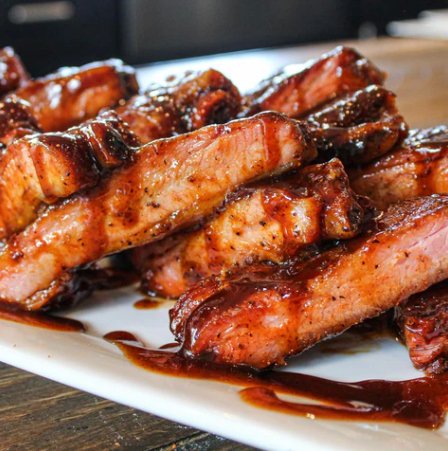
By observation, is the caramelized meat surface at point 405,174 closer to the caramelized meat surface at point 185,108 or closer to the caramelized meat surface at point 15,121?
the caramelized meat surface at point 185,108

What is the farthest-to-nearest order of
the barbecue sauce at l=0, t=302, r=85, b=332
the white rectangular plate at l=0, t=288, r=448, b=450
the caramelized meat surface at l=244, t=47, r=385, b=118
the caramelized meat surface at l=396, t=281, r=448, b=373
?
the caramelized meat surface at l=244, t=47, r=385, b=118, the barbecue sauce at l=0, t=302, r=85, b=332, the caramelized meat surface at l=396, t=281, r=448, b=373, the white rectangular plate at l=0, t=288, r=448, b=450

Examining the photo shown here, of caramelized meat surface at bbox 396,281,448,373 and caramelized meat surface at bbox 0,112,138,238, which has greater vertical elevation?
caramelized meat surface at bbox 0,112,138,238

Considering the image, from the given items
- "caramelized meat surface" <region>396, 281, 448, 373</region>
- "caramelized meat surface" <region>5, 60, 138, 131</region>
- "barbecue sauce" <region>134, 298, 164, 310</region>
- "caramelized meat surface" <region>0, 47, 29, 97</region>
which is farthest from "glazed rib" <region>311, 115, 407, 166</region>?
"caramelized meat surface" <region>0, 47, 29, 97</region>

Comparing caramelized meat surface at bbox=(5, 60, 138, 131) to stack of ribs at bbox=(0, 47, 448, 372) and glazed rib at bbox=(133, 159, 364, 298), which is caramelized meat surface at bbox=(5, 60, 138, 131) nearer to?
stack of ribs at bbox=(0, 47, 448, 372)

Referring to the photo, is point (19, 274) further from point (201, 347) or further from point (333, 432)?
point (333, 432)

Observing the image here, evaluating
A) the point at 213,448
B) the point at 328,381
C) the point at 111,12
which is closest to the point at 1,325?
the point at 213,448

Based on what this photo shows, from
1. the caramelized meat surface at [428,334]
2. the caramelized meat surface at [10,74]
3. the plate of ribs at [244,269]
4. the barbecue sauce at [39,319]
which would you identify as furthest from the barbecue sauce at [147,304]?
the caramelized meat surface at [10,74]

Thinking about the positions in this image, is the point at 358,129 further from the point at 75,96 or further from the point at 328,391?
the point at 75,96
